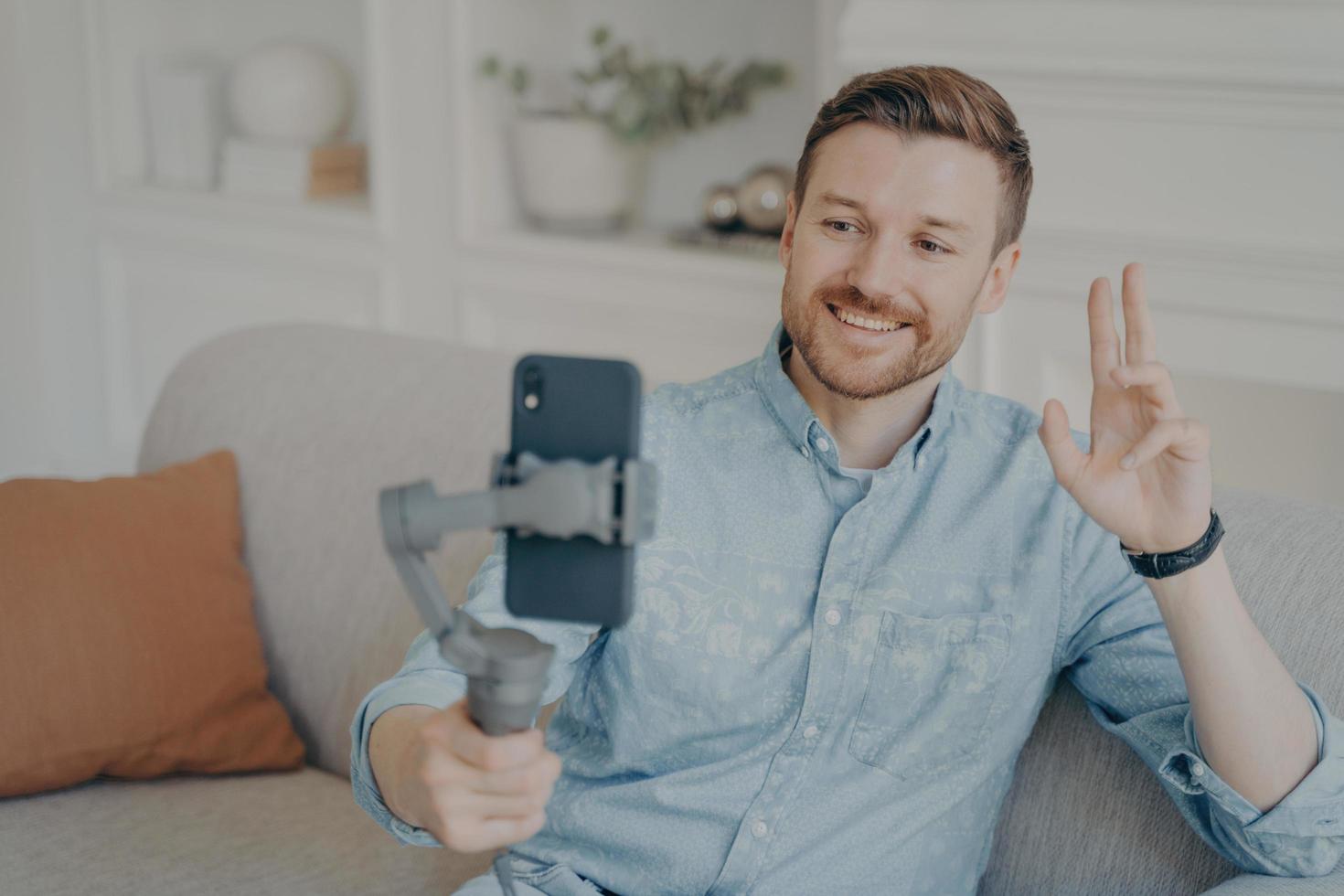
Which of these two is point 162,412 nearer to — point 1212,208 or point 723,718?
point 723,718

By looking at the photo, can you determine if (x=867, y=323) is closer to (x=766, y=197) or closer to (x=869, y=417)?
(x=869, y=417)

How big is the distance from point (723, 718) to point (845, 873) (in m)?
0.17

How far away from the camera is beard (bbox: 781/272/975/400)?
4.14 feet

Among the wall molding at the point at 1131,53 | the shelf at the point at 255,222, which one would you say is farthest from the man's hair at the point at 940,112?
the shelf at the point at 255,222

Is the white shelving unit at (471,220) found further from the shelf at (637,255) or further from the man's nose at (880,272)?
the man's nose at (880,272)

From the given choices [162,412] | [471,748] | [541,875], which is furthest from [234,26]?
[471,748]

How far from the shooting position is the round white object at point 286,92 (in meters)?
3.37

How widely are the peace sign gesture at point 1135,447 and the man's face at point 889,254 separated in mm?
153

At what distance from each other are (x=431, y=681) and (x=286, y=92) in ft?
8.31

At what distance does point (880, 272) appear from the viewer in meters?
1.25

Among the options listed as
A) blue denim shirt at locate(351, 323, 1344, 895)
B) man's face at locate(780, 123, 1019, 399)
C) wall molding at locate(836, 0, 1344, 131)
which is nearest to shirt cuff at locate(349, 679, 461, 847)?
blue denim shirt at locate(351, 323, 1344, 895)

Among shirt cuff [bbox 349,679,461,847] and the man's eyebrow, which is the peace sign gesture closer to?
the man's eyebrow

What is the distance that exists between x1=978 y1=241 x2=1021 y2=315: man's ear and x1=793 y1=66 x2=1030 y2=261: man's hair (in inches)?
1.1

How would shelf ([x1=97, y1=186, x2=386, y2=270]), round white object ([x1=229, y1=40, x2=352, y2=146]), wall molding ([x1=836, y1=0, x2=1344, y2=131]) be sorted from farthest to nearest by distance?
round white object ([x1=229, y1=40, x2=352, y2=146]), shelf ([x1=97, y1=186, x2=386, y2=270]), wall molding ([x1=836, y1=0, x2=1344, y2=131])
